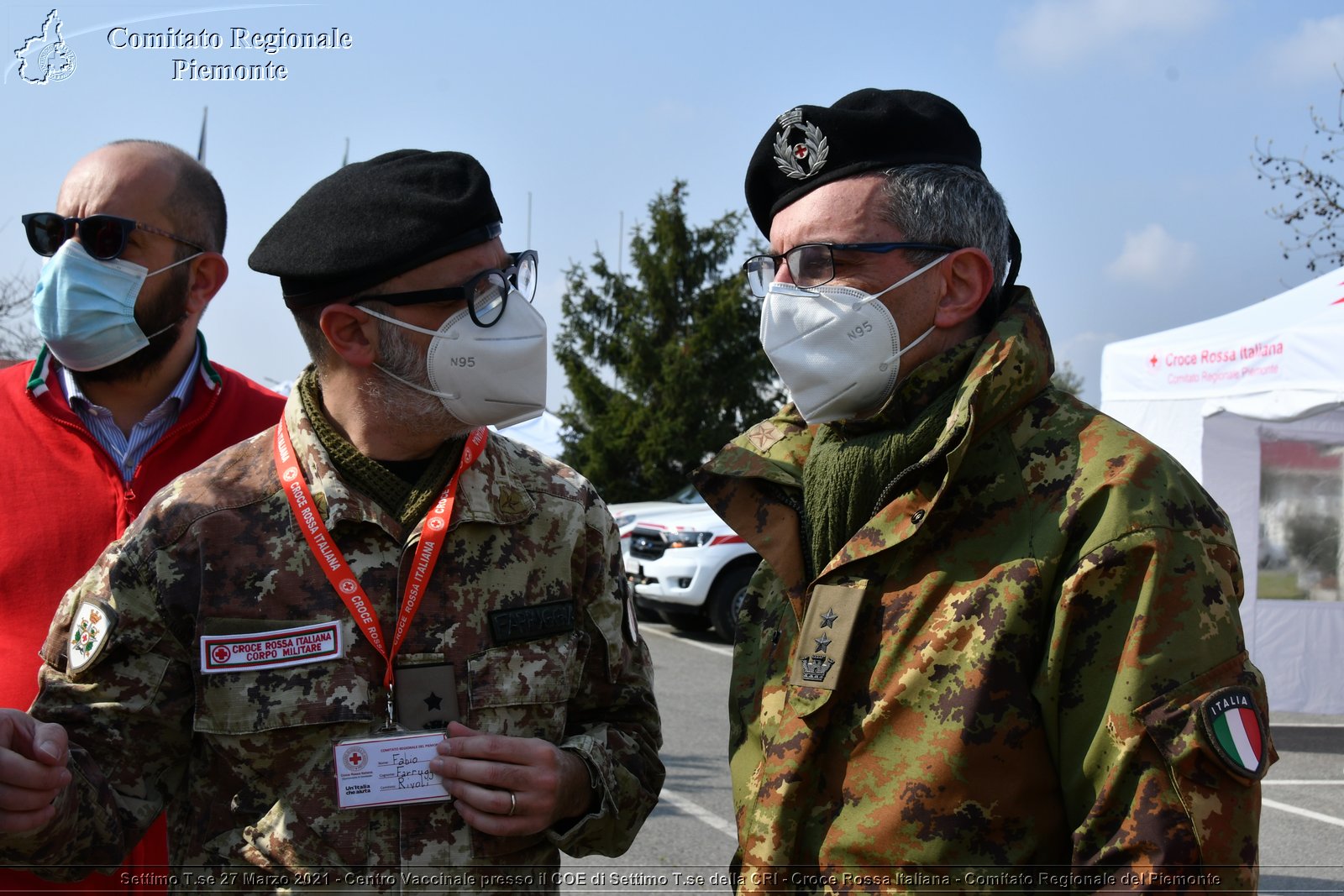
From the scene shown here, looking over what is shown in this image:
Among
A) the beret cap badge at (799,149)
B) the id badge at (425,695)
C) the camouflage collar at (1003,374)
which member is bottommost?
the id badge at (425,695)

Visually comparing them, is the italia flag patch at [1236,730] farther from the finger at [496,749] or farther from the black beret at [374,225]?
the black beret at [374,225]

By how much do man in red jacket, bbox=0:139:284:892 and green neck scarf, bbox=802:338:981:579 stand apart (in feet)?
5.33

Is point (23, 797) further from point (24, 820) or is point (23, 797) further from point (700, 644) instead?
point (700, 644)

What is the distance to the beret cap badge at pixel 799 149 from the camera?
6.54ft

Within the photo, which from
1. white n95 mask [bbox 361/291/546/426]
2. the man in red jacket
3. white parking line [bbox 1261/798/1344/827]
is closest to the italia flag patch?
white n95 mask [bbox 361/291/546/426]

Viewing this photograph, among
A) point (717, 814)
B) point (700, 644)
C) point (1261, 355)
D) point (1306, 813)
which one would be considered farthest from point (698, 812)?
point (700, 644)

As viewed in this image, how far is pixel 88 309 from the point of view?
267 cm

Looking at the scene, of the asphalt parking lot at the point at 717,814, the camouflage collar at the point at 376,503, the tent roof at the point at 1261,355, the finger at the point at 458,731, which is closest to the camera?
the finger at the point at 458,731

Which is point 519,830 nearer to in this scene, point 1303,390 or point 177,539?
point 177,539

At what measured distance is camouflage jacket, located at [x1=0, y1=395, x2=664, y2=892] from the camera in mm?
1906

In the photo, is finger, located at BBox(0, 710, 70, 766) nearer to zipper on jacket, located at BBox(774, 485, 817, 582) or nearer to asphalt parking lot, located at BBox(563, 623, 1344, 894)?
zipper on jacket, located at BBox(774, 485, 817, 582)

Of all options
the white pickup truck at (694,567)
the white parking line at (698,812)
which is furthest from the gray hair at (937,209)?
the white pickup truck at (694,567)

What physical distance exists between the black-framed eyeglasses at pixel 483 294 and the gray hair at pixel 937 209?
806 millimetres

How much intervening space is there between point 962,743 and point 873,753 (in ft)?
0.54
